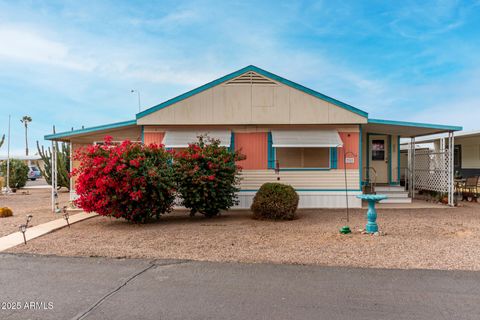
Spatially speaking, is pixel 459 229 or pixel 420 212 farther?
pixel 420 212

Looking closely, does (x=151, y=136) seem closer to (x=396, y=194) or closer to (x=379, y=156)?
(x=379, y=156)

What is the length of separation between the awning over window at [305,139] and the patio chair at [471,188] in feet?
21.4

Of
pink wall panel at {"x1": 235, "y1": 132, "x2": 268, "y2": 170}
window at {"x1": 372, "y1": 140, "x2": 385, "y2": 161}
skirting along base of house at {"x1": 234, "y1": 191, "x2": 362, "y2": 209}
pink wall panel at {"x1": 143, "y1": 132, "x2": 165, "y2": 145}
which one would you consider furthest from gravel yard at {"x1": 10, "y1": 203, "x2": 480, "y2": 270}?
window at {"x1": 372, "y1": 140, "x2": 385, "y2": 161}

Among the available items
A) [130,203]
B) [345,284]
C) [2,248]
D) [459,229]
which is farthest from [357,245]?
[2,248]

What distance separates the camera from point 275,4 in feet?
36.1

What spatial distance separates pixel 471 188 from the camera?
1429 centimetres

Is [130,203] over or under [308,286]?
over

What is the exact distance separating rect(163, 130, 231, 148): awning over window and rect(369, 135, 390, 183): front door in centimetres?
582

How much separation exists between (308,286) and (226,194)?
5.24 metres

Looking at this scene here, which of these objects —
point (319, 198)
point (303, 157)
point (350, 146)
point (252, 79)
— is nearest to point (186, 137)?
point (252, 79)

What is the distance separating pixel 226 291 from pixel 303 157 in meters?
8.06

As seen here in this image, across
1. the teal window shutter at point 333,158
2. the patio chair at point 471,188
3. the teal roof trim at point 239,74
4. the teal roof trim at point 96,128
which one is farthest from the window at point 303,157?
the patio chair at point 471,188

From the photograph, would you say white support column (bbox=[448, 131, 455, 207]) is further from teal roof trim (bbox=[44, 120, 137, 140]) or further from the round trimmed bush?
teal roof trim (bbox=[44, 120, 137, 140])

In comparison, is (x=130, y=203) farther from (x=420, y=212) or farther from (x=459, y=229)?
(x=420, y=212)
